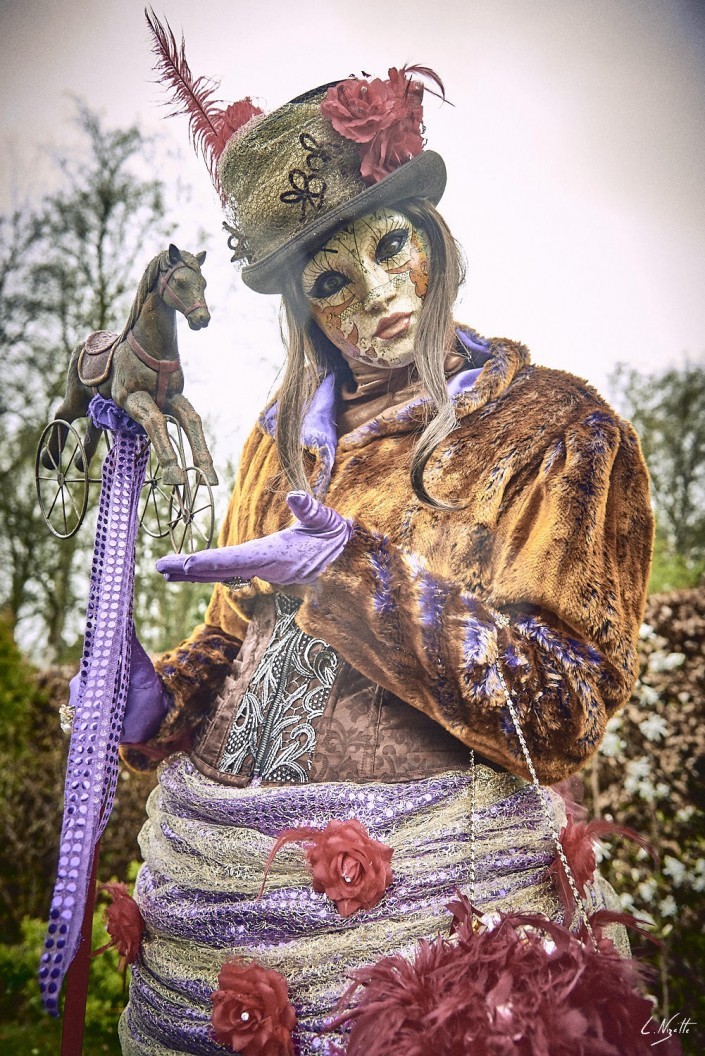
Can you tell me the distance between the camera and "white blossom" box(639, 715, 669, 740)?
2352 millimetres

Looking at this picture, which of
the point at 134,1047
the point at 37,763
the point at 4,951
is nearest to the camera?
the point at 134,1047

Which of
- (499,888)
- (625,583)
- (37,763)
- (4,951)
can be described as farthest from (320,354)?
(4,951)

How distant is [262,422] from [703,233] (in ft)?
4.04

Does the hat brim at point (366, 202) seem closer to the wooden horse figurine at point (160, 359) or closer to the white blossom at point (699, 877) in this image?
the wooden horse figurine at point (160, 359)

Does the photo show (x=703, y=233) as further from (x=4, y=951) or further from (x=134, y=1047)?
(x=4, y=951)

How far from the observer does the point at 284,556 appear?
164 centimetres

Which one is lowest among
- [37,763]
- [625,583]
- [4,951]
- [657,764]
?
[4,951]

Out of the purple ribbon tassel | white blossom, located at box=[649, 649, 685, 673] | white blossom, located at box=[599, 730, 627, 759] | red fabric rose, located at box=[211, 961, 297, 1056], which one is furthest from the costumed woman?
white blossom, located at box=[649, 649, 685, 673]

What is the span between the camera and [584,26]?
2127 millimetres

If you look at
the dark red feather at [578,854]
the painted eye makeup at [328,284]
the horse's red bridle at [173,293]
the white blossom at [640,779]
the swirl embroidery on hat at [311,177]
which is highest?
the swirl embroidery on hat at [311,177]

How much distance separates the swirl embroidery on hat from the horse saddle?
58 centimetres

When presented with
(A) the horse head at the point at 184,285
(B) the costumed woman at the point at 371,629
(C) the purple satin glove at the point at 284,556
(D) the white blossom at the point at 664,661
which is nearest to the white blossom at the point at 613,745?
(D) the white blossom at the point at 664,661

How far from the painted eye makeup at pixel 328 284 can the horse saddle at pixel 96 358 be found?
512mm

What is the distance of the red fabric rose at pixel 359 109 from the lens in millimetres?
1833
